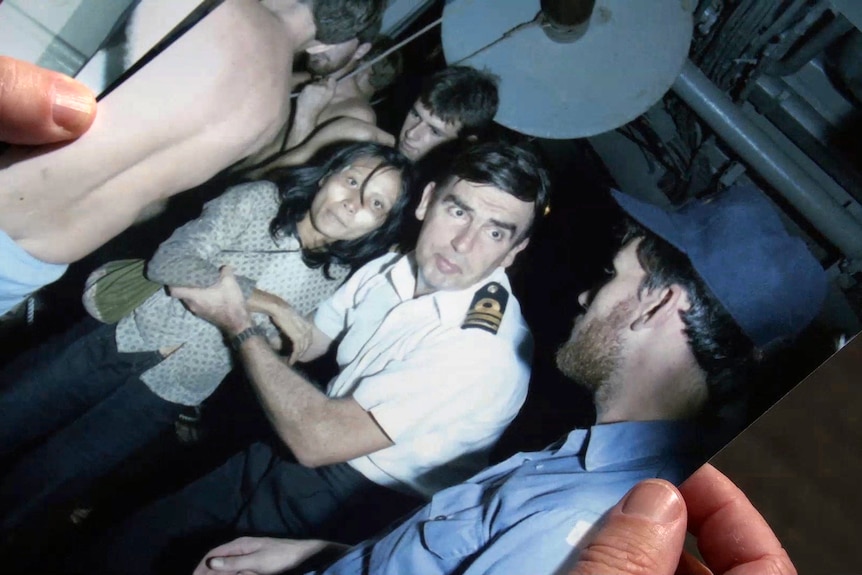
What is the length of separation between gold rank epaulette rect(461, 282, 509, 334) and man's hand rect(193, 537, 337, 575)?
30 cm

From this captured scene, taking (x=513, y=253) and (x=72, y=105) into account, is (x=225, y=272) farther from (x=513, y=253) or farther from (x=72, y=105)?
(x=513, y=253)

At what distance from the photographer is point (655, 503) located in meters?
0.60

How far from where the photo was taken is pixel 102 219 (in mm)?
652

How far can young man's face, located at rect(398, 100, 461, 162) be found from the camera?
687 millimetres

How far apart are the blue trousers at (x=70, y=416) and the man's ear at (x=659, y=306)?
0.52 metres

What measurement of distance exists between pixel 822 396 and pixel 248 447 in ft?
2.58

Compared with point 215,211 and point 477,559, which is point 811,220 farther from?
point 215,211

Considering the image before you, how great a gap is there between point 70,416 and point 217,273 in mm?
265

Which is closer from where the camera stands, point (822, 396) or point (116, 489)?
point (116, 489)

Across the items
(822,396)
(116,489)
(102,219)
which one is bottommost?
(822,396)

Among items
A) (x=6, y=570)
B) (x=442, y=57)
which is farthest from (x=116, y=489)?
(x=442, y=57)

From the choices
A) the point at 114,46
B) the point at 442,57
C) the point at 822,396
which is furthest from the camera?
the point at 822,396

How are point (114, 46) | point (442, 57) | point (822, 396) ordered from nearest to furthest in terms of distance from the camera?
point (114, 46) → point (442, 57) → point (822, 396)

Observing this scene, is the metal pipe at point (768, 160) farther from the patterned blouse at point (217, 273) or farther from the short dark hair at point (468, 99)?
the patterned blouse at point (217, 273)
